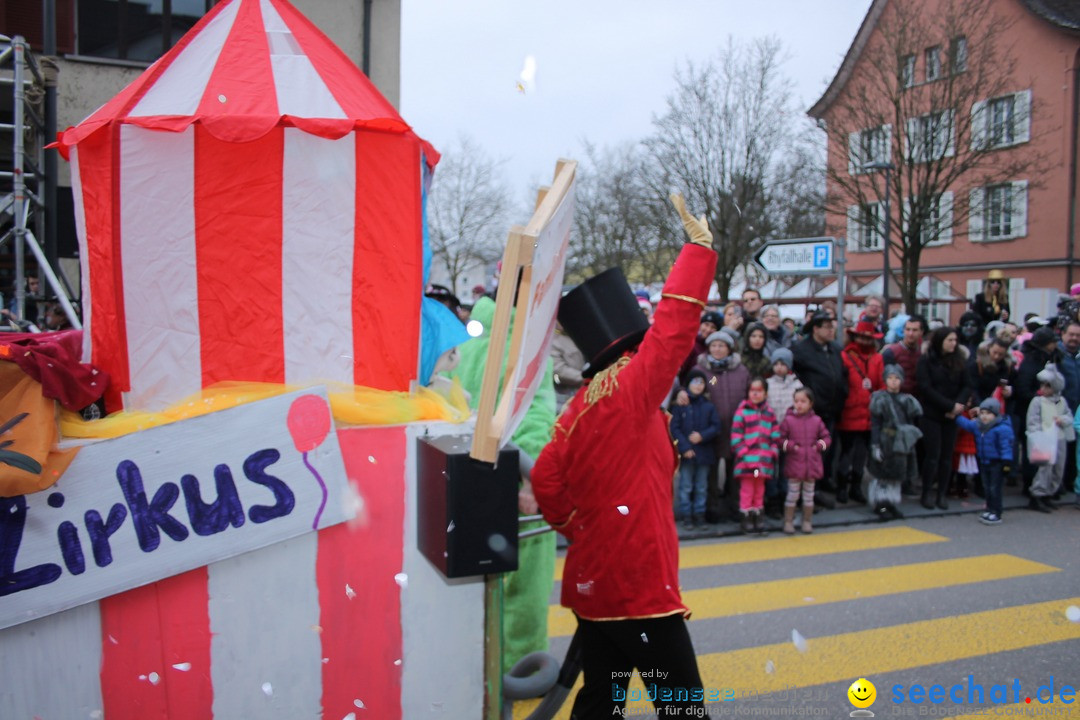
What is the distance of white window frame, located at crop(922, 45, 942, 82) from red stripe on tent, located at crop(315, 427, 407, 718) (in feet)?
69.2

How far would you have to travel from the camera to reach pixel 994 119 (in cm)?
2094

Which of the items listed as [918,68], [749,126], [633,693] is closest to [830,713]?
[633,693]

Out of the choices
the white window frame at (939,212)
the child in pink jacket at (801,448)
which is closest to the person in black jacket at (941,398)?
the child in pink jacket at (801,448)

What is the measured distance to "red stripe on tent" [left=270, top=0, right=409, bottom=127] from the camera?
2.75 metres

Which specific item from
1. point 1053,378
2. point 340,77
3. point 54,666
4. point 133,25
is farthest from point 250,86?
point 133,25

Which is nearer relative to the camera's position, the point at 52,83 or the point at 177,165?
the point at 177,165

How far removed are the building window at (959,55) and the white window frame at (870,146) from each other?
210 cm

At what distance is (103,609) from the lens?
2.37 meters

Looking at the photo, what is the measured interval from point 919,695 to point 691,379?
376 cm

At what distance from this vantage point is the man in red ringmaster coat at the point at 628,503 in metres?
2.58

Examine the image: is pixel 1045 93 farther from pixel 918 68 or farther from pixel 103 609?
pixel 103 609

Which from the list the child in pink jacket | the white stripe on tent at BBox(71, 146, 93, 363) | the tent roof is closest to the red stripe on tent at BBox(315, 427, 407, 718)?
the white stripe on tent at BBox(71, 146, 93, 363)

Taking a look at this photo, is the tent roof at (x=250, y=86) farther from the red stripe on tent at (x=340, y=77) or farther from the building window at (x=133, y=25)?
the building window at (x=133, y=25)

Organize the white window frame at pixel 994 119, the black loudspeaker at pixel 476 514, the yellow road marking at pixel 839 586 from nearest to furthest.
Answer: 1. the black loudspeaker at pixel 476 514
2. the yellow road marking at pixel 839 586
3. the white window frame at pixel 994 119
